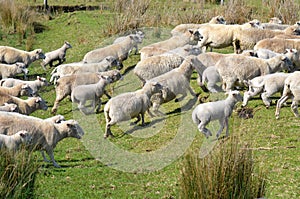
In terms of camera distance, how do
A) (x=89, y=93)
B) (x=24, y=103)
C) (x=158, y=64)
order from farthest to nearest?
(x=158, y=64) → (x=89, y=93) → (x=24, y=103)

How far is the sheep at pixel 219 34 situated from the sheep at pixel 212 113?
633 cm

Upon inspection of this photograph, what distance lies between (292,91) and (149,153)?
326 centimetres

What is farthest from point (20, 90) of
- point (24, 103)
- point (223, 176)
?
point (223, 176)

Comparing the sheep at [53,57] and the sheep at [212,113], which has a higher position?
the sheep at [212,113]

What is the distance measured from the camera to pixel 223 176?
641cm

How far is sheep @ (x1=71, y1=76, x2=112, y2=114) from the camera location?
13508 mm

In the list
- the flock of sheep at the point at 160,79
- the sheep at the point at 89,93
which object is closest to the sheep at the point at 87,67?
the flock of sheep at the point at 160,79

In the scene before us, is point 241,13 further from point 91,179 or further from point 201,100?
point 91,179

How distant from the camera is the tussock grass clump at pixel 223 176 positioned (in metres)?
6.42

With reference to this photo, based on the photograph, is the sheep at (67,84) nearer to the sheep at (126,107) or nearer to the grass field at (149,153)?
the grass field at (149,153)

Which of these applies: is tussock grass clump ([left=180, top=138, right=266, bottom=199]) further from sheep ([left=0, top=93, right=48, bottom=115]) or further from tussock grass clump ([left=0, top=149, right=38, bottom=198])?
sheep ([left=0, top=93, right=48, bottom=115])

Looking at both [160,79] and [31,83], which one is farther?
[31,83]

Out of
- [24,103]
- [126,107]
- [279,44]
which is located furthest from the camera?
[279,44]

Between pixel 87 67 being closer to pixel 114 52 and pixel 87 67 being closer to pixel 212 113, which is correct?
pixel 114 52
